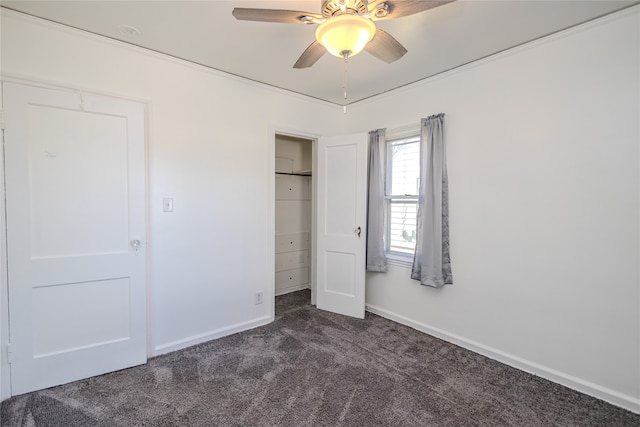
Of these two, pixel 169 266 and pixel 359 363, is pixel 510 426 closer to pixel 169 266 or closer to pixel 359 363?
pixel 359 363

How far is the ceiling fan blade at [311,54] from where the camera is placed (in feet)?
5.91

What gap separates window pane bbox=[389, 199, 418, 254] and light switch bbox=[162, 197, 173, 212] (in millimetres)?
2293

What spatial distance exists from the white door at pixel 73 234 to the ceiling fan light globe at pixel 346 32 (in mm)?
1712

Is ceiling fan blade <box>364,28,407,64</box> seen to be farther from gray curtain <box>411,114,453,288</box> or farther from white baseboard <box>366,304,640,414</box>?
white baseboard <box>366,304,640,414</box>

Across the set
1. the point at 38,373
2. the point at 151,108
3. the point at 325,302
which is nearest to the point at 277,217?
the point at 325,302

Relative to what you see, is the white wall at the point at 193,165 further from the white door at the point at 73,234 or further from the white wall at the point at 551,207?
the white wall at the point at 551,207

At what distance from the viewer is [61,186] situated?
2084mm

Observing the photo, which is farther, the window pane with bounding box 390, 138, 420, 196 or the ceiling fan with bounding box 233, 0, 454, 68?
the window pane with bounding box 390, 138, 420, 196

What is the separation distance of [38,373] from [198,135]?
6.98 ft

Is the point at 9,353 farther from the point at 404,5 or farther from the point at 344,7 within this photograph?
the point at 404,5

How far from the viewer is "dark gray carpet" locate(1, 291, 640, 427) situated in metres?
1.80

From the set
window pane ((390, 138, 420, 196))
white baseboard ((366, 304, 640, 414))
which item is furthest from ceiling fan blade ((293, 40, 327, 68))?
white baseboard ((366, 304, 640, 414))

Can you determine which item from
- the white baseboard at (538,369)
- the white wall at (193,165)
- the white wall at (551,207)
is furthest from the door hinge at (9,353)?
the white wall at (551,207)

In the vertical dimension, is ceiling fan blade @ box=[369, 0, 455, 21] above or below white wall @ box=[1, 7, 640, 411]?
above
